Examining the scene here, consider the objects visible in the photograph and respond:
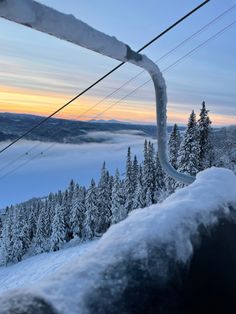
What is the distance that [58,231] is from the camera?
82.8 m

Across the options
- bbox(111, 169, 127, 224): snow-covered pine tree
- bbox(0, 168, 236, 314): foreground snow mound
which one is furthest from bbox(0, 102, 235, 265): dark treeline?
bbox(0, 168, 236, 314): foreground snow mound

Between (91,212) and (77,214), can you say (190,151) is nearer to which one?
(91,212)

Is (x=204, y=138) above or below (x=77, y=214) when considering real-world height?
above

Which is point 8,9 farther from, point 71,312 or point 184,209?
point 184,209

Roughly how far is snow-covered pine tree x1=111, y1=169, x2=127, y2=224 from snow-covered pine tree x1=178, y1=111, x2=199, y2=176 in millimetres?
30676

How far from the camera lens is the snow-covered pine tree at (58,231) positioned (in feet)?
→ 270

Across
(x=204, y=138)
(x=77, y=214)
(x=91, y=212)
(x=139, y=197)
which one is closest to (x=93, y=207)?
(x=91, y=212)

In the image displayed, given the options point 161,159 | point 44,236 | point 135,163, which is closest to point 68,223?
point 44,236

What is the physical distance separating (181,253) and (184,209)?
1.38 feet

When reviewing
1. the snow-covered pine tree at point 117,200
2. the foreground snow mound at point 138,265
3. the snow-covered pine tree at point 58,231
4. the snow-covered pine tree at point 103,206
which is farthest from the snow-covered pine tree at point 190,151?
the foreground snow mound at point 138,265

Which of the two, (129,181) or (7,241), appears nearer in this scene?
(129,181)

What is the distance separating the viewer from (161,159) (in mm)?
4320

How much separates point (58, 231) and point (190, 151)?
144ft

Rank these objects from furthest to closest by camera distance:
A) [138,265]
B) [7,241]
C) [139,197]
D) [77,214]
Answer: [7,241]
[77,214]
[139,197]
[138,265]
